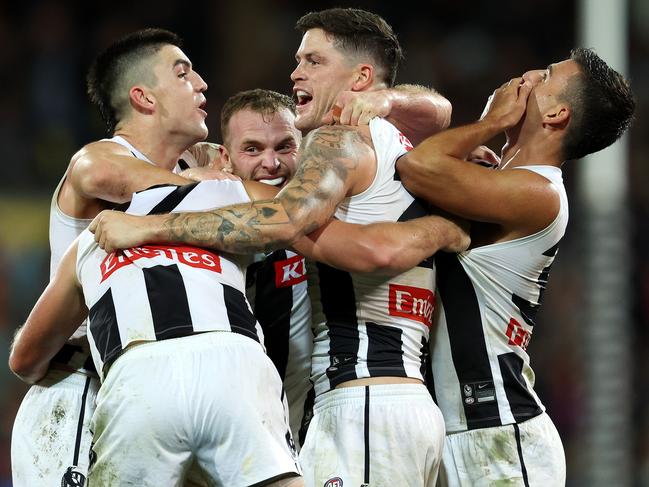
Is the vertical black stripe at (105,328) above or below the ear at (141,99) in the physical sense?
below

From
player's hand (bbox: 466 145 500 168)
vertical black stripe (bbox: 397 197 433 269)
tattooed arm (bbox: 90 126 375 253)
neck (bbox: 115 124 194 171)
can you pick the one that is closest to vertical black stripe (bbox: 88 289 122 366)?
tattooed arm (bbox: 90 126 375 253)

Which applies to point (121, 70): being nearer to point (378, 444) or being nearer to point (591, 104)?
point (591, 104)

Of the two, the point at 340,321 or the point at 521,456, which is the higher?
the point at 340,321

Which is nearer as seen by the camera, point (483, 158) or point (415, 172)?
point (415, 172)

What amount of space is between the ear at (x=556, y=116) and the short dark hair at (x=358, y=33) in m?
0.83

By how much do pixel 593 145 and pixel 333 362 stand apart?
1.66m

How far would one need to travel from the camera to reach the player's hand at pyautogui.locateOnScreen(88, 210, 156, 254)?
4.00m

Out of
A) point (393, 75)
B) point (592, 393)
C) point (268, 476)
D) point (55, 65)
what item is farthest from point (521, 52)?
point (268, 476)

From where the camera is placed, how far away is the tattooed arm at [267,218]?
13.2ft

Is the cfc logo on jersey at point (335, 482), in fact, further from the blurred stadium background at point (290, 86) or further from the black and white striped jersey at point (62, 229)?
the blurred stadium background at point (290, 86)

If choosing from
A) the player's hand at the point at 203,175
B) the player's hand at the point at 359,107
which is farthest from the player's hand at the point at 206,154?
the player's hand at the point at 359,107

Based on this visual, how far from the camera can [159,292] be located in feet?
12.9

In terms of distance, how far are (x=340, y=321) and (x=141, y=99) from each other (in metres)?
1.72

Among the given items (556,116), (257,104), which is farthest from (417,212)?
(257,104)
